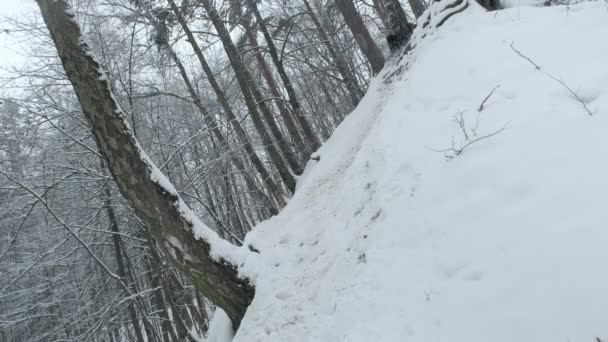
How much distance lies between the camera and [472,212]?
8.93ft

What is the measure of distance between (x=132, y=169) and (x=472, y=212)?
11.9ft

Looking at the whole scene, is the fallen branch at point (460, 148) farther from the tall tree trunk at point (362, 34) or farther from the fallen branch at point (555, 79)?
the tall tree trunk at point (362, 34)

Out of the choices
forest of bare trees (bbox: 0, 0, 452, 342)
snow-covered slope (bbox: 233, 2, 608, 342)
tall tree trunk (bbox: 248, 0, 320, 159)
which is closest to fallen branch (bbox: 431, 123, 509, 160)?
snow-covered slope (bbox: 233, 2, 608, 342)

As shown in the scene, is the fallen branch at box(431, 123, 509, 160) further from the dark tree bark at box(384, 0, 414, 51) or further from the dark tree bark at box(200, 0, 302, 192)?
the dark tree bark at box(200, 0, 302, 192)

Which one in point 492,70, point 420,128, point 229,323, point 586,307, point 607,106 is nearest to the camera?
point 586,307

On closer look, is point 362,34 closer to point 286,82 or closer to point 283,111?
point 286,82

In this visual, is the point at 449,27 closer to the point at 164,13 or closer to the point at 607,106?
the point at 607,106

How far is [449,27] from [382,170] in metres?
2.78

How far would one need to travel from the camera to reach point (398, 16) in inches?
263

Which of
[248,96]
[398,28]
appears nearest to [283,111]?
[248,96]

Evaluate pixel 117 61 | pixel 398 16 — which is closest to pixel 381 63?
pixel 398 16

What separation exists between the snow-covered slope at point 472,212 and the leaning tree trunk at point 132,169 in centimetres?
64

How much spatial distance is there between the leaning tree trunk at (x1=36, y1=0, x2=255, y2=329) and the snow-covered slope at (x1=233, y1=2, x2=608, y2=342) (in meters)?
0.64

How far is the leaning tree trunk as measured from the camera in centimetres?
407
